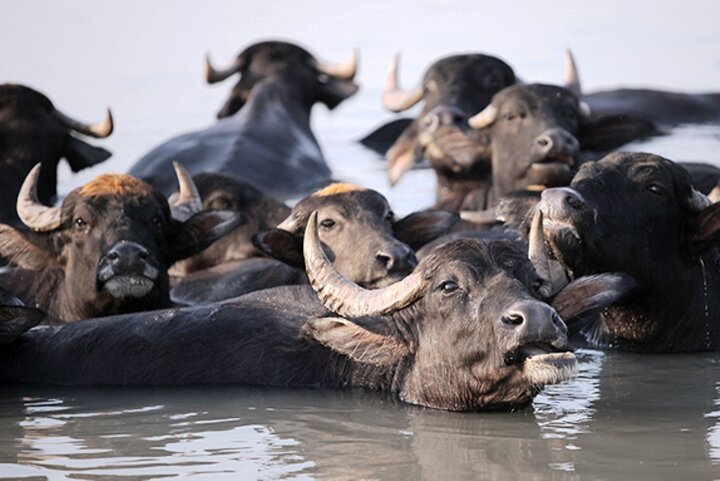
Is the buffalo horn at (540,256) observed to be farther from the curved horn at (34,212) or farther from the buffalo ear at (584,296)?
the curved horn at (34,212)

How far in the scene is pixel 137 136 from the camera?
25.1m

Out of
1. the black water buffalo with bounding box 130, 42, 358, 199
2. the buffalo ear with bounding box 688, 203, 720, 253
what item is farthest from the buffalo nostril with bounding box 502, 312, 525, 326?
the black water buffalo with bounding box 130, 42, 358, 199

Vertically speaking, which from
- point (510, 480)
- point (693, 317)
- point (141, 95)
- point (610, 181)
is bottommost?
point (510, 480)

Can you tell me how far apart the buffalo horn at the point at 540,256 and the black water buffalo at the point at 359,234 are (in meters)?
1.38

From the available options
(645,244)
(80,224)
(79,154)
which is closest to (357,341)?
(645,244)

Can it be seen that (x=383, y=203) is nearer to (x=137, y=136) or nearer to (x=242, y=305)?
(x=242, y=305)

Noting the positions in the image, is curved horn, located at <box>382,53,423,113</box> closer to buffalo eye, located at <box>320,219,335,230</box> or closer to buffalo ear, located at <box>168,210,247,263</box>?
buffalo ear, located at <box>168,210,247,263</box>

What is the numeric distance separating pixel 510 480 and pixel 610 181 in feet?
10.3

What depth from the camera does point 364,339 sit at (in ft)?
31.8

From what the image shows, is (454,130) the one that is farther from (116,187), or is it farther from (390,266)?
(390,266)

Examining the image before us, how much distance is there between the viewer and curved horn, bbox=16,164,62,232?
39.2 ft

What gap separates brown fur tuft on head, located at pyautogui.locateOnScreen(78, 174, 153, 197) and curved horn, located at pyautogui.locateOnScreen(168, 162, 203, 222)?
24.4 inches

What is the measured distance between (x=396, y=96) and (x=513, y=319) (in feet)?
32.7

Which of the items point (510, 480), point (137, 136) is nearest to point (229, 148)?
point (137, 136)
